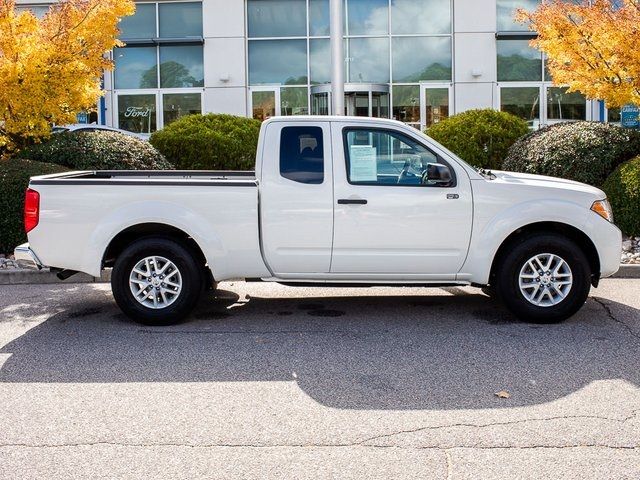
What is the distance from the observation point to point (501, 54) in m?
26.1

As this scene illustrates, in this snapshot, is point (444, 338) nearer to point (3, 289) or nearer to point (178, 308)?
point (178, 308)

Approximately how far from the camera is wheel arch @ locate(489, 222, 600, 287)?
7.50 metres

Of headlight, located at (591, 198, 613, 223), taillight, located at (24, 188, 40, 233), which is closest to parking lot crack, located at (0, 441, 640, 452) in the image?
taillight, located at (24, 188, 40, 233)

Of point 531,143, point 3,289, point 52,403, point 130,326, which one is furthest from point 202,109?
point 52,403

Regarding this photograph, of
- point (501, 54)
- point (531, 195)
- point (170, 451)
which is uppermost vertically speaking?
point (501, 54)

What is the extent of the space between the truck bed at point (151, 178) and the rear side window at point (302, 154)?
366 millimetres

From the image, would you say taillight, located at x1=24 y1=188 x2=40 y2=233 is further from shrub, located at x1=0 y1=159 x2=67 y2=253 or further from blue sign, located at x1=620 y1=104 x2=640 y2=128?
blue sign, located at x1=620 y1=104 x2=640 y2=128

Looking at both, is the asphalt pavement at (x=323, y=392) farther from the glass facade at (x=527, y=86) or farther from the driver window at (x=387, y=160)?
the glass facade at (x=527, y=86)

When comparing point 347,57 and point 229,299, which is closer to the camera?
point 229,299

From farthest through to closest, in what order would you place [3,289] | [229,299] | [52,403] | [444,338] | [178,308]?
[3,289], [229,299], [178,308], [444,338], [52,403]

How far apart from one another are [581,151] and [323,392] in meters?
8.44

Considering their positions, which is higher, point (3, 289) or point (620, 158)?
point (620, 158)

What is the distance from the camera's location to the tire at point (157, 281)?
7.42m

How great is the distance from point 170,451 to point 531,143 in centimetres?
1015
